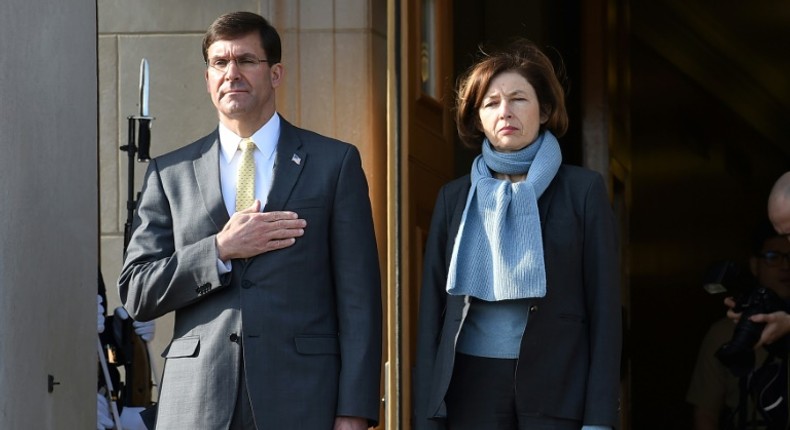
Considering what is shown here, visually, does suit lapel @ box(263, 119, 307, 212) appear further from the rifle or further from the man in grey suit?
the rifle

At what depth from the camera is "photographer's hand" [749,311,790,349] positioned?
231 inches

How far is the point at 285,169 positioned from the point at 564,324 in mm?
895

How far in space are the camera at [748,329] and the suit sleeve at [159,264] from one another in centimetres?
197

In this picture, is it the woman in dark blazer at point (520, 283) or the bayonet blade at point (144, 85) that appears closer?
the woman in dark blazer at point (520, 283)

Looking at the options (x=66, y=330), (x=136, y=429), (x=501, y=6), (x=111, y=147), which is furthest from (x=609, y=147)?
(x=66, y=330)

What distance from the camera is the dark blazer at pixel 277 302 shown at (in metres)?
4.81

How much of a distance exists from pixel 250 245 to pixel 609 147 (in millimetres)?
4132

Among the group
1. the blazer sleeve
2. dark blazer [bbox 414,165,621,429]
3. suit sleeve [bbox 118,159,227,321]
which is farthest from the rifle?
dark blazer [bbox 414,165,621,429]

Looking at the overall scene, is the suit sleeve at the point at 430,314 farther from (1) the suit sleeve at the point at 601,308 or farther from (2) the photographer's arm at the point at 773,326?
(2) the photographer's arm at the point at 773,326

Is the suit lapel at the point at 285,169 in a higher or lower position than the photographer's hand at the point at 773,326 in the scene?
higher

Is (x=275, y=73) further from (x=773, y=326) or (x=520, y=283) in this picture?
(x=773, y=326)

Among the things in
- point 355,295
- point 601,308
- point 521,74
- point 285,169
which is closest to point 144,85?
point 285,169

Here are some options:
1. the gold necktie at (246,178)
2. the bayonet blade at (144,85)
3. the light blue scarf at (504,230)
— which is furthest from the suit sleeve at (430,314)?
the bayonet blade at (144,85)

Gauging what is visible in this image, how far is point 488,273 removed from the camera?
16.2ft
